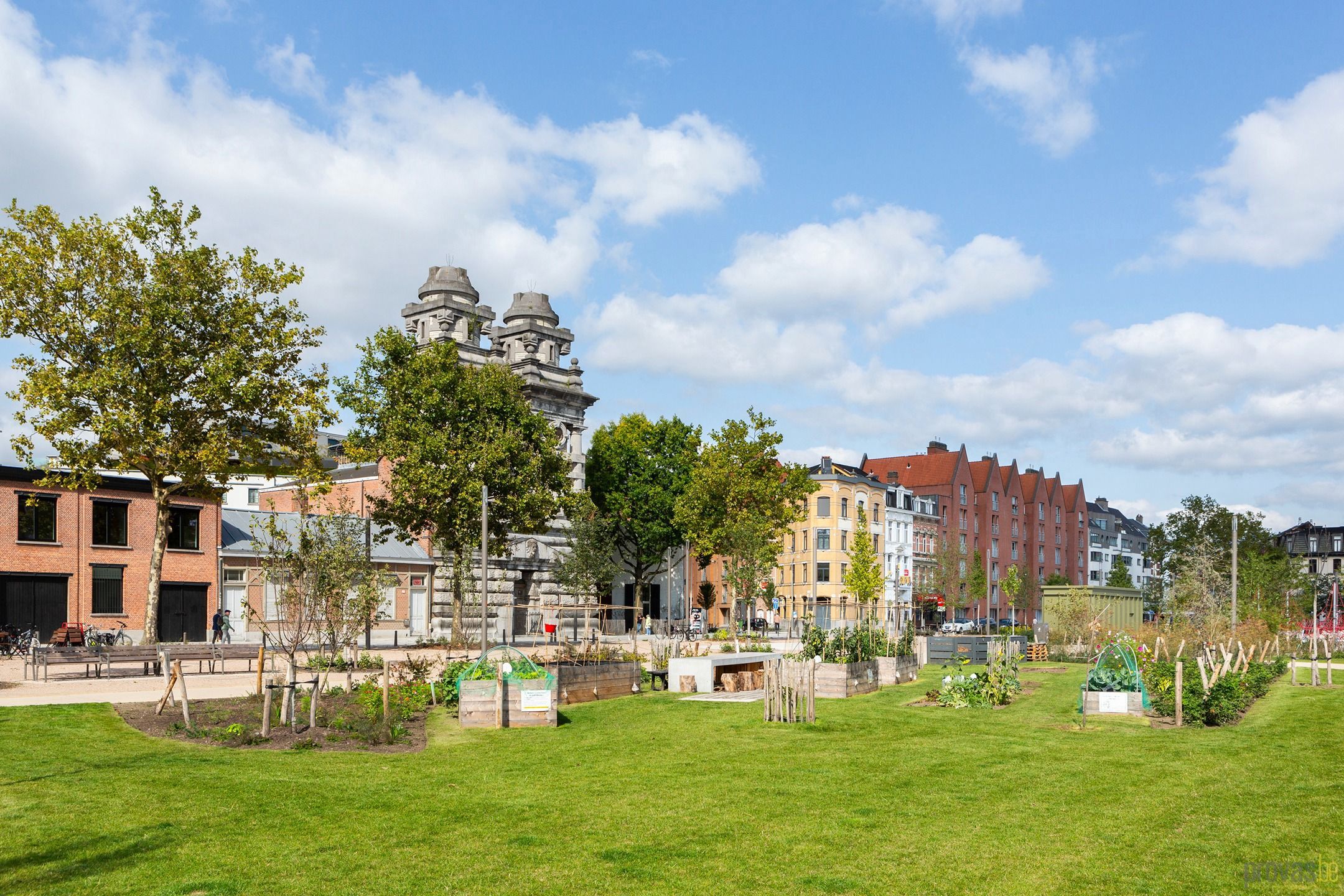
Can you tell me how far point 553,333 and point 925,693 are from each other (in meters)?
43.9

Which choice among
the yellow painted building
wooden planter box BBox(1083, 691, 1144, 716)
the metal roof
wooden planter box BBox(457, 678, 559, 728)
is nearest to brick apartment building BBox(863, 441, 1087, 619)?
the yellow painted building

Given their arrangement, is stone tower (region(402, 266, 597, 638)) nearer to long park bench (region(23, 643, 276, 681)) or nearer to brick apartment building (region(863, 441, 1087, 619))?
long park bench (region(23, 643, 276, 681))

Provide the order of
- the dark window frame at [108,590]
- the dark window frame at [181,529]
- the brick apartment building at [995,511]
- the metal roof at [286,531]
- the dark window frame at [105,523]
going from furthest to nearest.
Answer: the brick apartment building at [995,511] → the metal roof at [286,531] → the dark window frame at [181,529] → the dark window frame at [108,590] → the dark window frame at [105,523]

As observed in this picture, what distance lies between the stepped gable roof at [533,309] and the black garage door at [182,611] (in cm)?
2587

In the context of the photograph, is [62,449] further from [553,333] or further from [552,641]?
[553,333]

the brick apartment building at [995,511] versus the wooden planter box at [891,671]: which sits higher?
the brick apartment building at [995,511]

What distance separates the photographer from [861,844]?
1073 centimetres

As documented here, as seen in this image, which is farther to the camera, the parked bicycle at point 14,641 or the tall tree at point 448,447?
the tall tree at point 448,447

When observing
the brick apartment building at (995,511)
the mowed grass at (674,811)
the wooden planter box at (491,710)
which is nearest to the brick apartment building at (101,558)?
the mowed grass at (674,811)

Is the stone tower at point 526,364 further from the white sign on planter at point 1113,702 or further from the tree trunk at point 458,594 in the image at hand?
the white sign on planter at point 1113,702

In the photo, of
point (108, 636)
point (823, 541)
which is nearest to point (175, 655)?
point (108, 636)

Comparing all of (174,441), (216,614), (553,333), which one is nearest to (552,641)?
(216,614)

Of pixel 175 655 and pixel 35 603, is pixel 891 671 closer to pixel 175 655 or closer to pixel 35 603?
pixel 175 655

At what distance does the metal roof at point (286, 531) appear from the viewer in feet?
154
